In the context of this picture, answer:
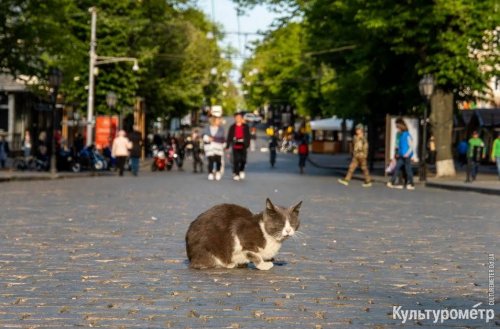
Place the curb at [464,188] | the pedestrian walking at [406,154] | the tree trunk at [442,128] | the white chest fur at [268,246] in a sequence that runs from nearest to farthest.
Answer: the white chest fur at [268,246]
the curb at [464,188]
the pedestrian walking at [406,154]
the tree trunk at [442,128]

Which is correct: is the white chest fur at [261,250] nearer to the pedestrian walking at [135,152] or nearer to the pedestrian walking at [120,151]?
the pedestrian walking at [135,152]

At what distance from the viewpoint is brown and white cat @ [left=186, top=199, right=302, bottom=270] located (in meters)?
9.61

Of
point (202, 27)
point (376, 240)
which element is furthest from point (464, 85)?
point (202, 27)

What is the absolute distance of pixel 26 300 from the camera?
27.4 feet

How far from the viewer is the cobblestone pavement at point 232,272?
768cm

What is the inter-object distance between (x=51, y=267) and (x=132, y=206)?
10686 millimetres

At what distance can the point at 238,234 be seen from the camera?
973cm

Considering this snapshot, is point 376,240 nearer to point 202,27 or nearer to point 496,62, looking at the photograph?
point 496,62

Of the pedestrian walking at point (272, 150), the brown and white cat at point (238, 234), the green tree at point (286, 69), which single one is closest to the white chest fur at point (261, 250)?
the brown and white cat at point (238, 234)

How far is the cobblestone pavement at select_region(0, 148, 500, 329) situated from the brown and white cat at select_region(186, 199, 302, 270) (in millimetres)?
167

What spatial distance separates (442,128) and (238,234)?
33.0m

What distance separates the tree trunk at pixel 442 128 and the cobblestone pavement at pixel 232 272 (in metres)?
20.8

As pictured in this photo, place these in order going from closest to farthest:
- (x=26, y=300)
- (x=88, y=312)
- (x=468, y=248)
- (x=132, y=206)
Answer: (x=88, y=312)
(x=26, y=300)
(x=468, y=248)
(x=132, y=206)

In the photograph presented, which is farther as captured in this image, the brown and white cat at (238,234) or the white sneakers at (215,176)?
the white sneakers at (215,176)
